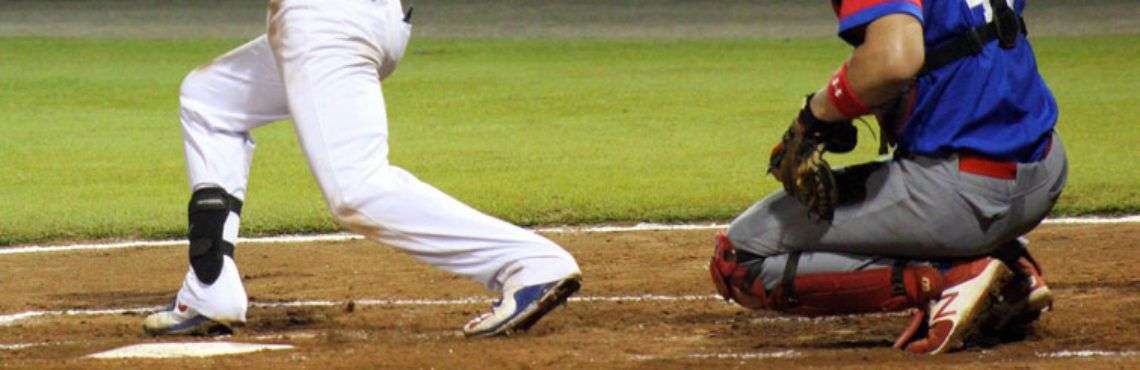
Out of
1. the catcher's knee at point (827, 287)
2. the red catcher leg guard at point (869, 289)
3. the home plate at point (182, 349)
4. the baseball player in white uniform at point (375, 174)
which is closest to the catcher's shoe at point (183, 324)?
the home plate at point (182, 349)

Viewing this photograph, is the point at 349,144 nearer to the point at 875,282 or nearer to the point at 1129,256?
the point at 875,282

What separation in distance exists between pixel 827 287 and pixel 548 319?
869mm

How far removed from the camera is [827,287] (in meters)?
4.93

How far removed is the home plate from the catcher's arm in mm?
1292

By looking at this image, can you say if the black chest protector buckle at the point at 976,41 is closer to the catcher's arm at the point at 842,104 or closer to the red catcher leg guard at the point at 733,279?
the catcher's arm at the point at 842,104

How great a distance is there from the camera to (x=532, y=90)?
46.9 ft

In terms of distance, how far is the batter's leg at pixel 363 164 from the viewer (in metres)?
4.87

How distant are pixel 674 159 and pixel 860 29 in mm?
5534

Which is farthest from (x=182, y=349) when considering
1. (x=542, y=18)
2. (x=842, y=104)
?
(x=542, y=18)

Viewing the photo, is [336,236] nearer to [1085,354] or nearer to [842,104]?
[842,104]

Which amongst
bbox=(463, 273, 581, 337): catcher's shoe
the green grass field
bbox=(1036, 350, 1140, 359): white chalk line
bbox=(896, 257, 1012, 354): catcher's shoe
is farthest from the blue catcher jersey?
the green grass field

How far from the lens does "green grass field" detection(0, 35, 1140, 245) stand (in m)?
8.38

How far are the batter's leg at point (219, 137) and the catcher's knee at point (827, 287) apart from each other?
4.23 ft

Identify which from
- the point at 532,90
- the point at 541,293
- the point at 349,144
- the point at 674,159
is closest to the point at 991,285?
the point at 541,293
